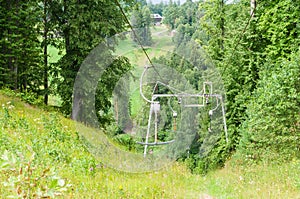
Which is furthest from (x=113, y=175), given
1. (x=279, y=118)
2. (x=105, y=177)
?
(x=279, y=118)

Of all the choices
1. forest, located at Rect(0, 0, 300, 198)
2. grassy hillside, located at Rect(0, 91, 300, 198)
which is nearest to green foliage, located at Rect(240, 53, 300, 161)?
forest, located at Rect(0, 0, 300, 198)

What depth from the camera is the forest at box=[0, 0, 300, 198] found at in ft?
22.2

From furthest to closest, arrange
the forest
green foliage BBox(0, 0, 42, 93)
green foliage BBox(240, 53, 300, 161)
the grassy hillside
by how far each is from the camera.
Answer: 1. green foliage BBox(0, 0, 42, 93)
2. green foliage BBox(240, 53, 300, 161)
3. the forest
4. the grassy hillside

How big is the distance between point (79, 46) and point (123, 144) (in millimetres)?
6692

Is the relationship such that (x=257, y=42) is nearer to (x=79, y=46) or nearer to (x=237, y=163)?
(x=237, y=163)

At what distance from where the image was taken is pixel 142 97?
9.09 meters

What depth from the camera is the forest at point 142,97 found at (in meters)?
6.75

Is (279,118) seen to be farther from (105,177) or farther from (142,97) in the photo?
(105,177)

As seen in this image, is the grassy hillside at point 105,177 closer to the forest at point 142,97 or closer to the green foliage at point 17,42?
the forest at point 142,97

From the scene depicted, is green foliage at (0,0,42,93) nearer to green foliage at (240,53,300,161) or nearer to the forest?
the forest

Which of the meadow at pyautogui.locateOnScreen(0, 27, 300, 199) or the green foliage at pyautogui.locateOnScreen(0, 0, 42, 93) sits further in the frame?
the green foliage at pyautogui.locateOnScreen(0, 0, 42, 93)

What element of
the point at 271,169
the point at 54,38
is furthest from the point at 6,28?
the point at 271,169

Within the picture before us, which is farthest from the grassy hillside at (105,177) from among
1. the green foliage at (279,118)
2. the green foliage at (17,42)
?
the green foliage at (17,42)

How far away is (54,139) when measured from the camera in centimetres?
823
